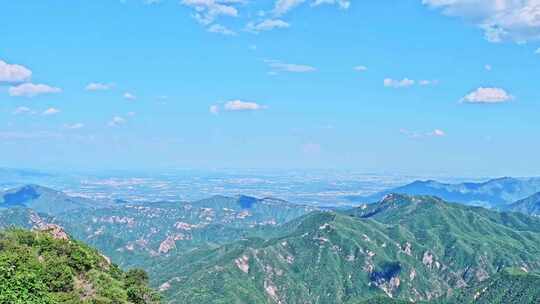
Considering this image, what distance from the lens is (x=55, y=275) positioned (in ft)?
356

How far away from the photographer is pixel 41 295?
307ft

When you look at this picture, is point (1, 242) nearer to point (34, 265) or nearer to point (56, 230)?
point (34, 265)

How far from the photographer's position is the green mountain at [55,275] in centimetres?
9239

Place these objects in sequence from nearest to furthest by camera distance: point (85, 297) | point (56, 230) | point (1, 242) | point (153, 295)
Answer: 1. point (85, 297)
2. point (1, 242)
3. point (153, 295)
4. point (56, 230)

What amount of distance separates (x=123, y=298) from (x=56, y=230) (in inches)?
2197

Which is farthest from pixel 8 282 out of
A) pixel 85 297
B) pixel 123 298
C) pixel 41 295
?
pixel 123 298

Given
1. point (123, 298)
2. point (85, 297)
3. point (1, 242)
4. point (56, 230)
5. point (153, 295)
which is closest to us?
point (85, 297)

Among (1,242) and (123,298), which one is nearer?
(123,298)

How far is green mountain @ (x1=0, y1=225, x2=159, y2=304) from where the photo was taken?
92.4 meters

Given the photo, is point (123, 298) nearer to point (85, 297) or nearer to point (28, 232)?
point (85, 297)

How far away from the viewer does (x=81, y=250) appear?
5094 inches

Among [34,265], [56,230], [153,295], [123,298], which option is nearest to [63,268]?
[34,265]

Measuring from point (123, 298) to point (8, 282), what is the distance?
96.0 ft

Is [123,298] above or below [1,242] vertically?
below
